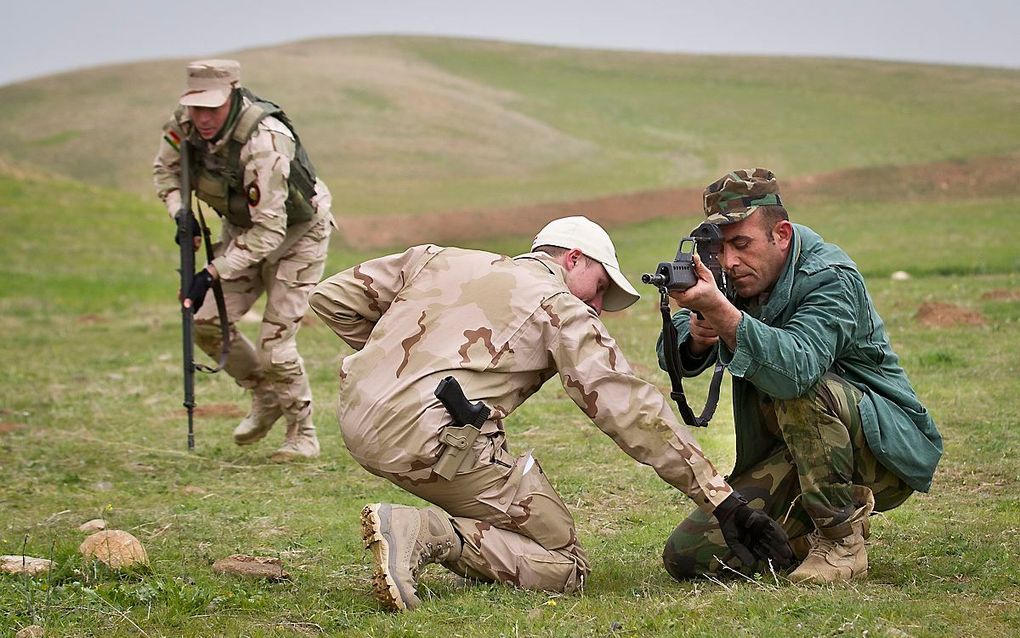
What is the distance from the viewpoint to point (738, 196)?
5.16 m

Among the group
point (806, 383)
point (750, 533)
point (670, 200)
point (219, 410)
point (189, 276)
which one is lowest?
point (670, 200)

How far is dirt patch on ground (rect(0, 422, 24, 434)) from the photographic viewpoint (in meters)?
9.73

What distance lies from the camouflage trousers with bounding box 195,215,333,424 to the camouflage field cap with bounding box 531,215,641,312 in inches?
147

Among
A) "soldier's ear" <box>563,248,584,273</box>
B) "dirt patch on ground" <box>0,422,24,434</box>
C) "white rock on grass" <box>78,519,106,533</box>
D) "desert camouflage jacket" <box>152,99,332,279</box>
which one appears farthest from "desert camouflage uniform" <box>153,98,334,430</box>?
"soldier's ear" <box>563,248,584,273</box>

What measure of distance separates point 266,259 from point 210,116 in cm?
104

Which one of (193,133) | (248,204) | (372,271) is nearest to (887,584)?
(372,271)

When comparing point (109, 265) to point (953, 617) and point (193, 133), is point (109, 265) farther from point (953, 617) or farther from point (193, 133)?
point (953, 617)

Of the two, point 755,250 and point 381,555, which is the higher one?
point 755,250

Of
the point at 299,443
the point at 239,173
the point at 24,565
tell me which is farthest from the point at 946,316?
the point at 24,565

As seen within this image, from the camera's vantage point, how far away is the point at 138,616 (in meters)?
4.80

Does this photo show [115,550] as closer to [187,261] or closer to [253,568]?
[253,568]

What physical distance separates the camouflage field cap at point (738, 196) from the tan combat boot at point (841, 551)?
1.22 m

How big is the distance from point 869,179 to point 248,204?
2425 cm

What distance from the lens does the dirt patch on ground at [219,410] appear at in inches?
418
